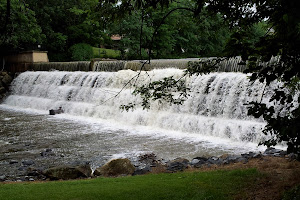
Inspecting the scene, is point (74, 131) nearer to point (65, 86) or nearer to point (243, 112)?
point (243, 112)

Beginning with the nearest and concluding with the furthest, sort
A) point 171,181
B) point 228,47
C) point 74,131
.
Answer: point 228,47
point 171,181
point 74,131

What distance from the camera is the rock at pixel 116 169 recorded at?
7.47 m

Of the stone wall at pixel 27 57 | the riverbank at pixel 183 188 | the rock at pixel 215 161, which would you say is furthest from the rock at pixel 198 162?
the stone wall at pixel 27 57

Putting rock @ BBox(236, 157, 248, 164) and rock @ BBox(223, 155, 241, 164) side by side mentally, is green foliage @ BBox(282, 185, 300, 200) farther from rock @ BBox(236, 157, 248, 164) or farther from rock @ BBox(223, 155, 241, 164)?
rock @ BBox(223, 155, 241, 164)

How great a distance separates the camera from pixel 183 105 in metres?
13.0

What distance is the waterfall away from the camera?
11156mm

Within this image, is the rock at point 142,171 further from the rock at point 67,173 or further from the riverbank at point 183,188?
the riverbank at point 183,188

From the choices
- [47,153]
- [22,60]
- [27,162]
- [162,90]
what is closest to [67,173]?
[27,162]

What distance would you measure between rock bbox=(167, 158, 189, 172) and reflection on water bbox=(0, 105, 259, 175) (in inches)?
33.5

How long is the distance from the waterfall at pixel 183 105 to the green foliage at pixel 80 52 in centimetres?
1272

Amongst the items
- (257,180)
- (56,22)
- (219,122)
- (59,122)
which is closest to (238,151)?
(219,122)

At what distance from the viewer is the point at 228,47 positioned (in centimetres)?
345

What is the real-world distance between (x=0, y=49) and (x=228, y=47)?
26767 millimetres

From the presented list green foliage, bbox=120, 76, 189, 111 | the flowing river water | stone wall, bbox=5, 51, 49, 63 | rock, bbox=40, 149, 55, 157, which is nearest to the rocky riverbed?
the flowing river water
